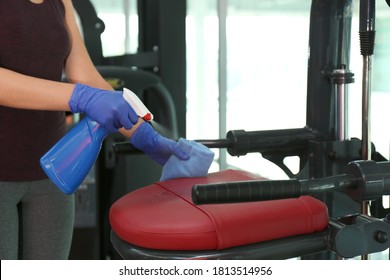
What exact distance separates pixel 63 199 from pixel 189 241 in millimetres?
485

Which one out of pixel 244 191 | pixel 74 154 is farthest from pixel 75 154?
pixel 244 191

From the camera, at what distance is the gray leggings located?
4.06 feet

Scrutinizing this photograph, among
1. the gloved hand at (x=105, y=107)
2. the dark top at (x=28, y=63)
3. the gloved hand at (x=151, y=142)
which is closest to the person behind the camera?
the gloved hand at (x=105, y=107)

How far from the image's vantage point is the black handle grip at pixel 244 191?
89 cm

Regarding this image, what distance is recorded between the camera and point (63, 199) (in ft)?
4.35

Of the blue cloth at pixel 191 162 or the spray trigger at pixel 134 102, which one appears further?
the blue cloth at pixel 191 162

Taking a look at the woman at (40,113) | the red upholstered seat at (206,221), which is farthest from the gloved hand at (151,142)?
the red upholstered seat at (206,221)

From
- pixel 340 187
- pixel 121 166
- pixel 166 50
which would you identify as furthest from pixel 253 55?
pixel 340 187

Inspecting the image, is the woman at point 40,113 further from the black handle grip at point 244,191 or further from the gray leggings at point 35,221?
the black handle grip at point 244,191

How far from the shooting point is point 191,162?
4.09 feet

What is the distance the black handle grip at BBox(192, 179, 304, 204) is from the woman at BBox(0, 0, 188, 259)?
257mm

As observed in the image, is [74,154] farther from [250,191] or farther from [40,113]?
[250,191]

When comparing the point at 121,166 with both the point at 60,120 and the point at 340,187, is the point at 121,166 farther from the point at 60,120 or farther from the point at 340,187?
the point at 340,187

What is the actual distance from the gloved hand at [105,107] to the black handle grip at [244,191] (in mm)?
247
